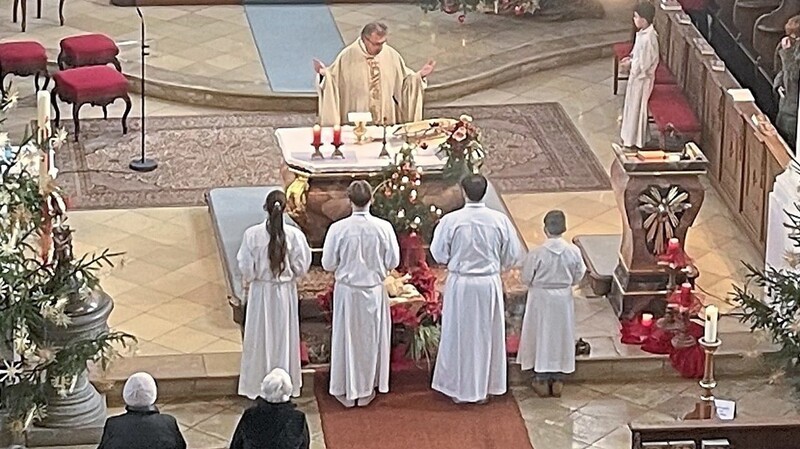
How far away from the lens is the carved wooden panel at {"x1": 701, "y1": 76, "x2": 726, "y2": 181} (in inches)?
624

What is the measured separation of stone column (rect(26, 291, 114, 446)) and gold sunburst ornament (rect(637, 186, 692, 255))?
3.55 m

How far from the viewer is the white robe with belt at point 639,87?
16.5 metres

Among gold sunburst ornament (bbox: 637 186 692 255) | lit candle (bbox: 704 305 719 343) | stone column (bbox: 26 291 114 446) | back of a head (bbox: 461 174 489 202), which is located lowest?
stone column (bbox: 26 291 114 446)

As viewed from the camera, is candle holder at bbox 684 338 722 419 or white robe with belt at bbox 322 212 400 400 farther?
white robe with belt at bbox 322 212 400 400

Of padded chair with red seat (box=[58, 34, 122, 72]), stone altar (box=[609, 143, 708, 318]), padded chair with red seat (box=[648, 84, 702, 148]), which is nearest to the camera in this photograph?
stone altar (box=[609, 143, 708, 318])

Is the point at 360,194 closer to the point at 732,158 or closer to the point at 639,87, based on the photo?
the point at 732,158

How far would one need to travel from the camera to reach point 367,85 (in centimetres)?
1453

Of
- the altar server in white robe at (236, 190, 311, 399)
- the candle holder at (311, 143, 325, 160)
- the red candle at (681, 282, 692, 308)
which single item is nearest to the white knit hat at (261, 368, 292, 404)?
the altar server in white robe at (236, 190, 311, 399)

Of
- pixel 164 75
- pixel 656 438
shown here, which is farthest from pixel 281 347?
pixel 164 75

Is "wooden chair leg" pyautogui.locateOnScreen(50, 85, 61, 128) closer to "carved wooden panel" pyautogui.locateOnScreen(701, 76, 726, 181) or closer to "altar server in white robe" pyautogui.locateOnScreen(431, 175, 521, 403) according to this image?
"carved wooden panel" pyautogui.locateOnScreen(701, 76, 726, 181)

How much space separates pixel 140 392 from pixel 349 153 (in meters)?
4.20

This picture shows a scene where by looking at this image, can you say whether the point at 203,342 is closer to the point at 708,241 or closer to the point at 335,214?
the point at 335,214

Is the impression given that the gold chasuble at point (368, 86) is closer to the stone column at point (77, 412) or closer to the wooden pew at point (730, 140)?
the wooden pew at point (730, 140)

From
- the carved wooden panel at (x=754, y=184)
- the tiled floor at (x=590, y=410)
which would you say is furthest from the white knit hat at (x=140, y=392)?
the carved wooden panel at (x=754, y=184)
